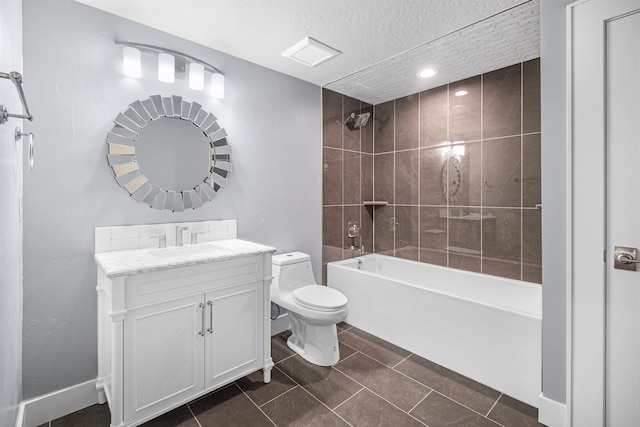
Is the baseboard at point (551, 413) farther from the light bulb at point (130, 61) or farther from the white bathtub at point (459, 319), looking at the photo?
the light bulb at point (130, 61)

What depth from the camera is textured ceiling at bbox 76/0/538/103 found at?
181 cm

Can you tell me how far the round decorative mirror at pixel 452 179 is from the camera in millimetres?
2965

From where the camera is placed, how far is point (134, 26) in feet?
6.36

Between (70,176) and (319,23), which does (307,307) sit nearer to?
(70,176)

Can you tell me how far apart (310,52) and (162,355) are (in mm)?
2239

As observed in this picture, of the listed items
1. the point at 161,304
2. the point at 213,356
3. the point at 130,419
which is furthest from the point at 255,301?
the point at 130,419

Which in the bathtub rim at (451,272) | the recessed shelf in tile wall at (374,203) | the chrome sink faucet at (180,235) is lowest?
the bathtub rim at (451,272)

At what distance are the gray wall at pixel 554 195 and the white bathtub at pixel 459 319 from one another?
0.12m

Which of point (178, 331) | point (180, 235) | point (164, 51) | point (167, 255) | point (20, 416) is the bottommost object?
point (20, 416)

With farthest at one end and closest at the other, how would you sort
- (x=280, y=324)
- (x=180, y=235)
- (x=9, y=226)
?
(x=280, y=324)
(x=180, y=235)
(x=9, y=226)

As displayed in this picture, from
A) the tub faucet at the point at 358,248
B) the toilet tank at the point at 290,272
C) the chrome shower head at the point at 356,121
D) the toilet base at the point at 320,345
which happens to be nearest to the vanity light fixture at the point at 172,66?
the toilet tank at the point at 290,272

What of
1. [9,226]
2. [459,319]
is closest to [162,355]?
[9,226]

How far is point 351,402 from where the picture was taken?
1.84m

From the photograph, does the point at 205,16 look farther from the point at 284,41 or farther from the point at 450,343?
the point at 450,343
